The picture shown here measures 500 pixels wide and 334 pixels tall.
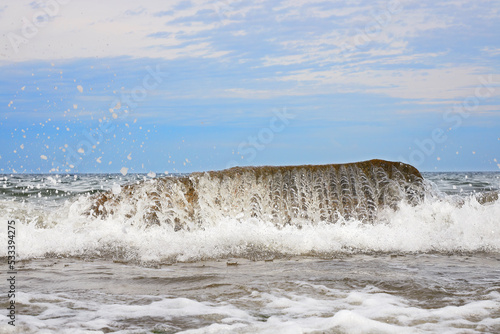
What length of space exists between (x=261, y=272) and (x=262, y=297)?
1.24 meters

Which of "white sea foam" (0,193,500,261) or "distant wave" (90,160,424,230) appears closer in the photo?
"white sea foam" (0,193,500,261)

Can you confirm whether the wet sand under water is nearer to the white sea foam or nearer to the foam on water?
the foam on water

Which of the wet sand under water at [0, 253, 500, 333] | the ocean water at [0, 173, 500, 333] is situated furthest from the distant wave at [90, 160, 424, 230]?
the wet sand under water at [0, 253, 500, 333]

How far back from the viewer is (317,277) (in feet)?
Answer: 17.2

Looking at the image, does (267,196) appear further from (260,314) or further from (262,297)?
(260,314)

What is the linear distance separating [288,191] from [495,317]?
16.1 ft

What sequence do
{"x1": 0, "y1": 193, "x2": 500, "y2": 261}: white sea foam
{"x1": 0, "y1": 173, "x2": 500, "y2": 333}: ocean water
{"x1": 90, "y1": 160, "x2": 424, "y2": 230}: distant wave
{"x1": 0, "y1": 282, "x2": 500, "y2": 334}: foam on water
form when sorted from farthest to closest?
{"x1": 90, "y1": 160, "x2": 424, "y2": 230}: distant wave, {"x1": 0, "y1": 193, "x2": 500, "y2": 261}: white sea foam, {"x1": 0, "y1": 173, "x2": 500, "y2": 333}: ocean water, {"x1": 0, "y1": 282, "x2": 500, "y2": 334}: foam on water

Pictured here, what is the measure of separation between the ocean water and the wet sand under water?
16mm

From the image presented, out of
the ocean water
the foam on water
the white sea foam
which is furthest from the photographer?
the white sea foam

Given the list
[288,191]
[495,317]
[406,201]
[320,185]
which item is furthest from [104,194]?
[495,317]

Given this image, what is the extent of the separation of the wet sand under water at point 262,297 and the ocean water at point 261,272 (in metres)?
0.02

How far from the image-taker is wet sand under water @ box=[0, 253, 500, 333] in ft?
11.8

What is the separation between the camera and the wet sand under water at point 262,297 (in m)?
3.60

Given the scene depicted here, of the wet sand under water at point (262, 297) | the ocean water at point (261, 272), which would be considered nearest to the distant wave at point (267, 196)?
the ocean water at point (261, 272)
